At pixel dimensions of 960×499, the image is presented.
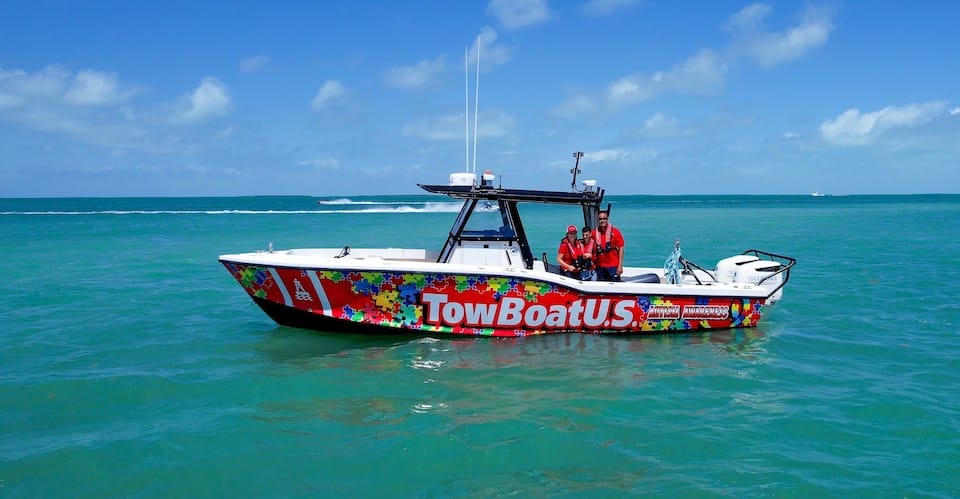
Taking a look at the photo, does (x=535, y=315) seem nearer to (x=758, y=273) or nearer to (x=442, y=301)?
(x=442, y=301)

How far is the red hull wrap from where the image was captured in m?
8.53

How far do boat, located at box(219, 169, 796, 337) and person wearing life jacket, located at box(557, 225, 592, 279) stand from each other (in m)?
0.43

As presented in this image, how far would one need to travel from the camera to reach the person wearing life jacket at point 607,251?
9570mm

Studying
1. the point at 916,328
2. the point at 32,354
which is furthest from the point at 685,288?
the point at 32,354

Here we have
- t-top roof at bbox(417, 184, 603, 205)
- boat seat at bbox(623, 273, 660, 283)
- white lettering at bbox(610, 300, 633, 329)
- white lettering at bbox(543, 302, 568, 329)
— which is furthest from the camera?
boat seat at bbox(623, 273, 660, 283)

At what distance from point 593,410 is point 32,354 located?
7.12m

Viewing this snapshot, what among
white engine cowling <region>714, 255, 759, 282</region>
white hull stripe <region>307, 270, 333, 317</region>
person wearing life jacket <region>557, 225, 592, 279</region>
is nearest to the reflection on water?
white hull stripe <region>307, 270, 333, 317</region>

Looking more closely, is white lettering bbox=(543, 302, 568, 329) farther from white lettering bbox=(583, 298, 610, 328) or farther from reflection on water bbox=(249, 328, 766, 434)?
white lettering bbox=(583, 298, 610, 328)

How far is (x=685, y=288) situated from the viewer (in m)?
9.24

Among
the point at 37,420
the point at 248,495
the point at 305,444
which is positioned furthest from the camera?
the point at 37,420

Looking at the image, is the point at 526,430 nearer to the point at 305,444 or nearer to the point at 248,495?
the point at 305,444

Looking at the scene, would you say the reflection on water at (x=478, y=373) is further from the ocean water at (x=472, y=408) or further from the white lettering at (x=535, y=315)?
the white lettering at (x=535, y=315)

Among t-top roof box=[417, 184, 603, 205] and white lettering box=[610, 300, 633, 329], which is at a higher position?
t-top roof box=[417, 184, 603, 205]

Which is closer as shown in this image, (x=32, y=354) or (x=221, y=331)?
(x=32, y=354)
